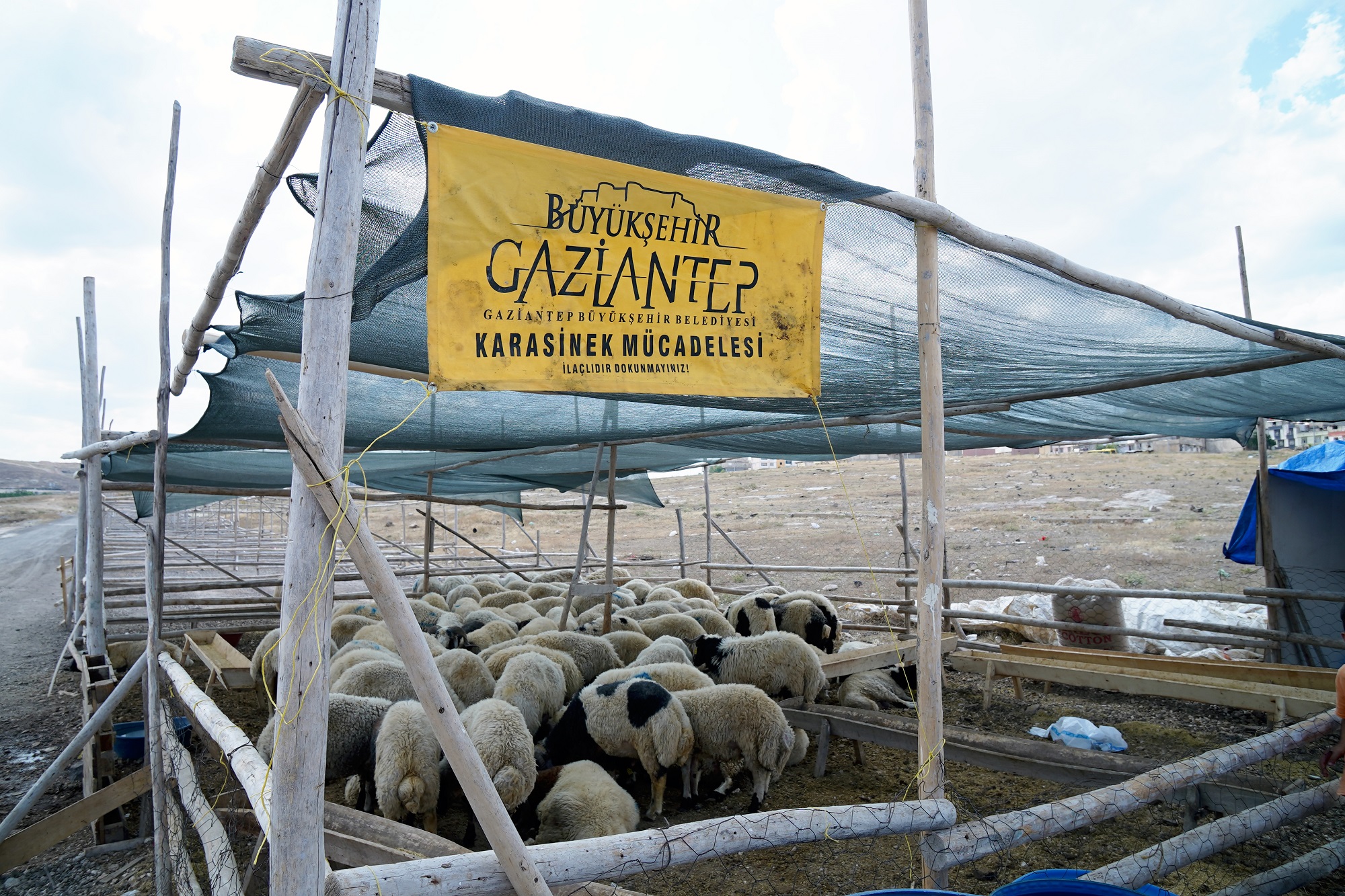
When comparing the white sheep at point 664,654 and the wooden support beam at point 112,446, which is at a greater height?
the wooden support beam at point 112,446

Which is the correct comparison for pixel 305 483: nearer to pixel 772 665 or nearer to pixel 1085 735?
pixel 772 665

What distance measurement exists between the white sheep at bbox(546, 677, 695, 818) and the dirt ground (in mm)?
503

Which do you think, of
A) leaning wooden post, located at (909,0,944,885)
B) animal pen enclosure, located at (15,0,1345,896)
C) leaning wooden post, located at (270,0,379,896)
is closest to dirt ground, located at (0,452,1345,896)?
animal pen enclosure, located at (15,0,1345,896)

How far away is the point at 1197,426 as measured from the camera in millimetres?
7258

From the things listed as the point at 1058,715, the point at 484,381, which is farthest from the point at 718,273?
the point at 1058,715

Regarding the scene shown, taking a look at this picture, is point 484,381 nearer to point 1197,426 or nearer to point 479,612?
point 479,612

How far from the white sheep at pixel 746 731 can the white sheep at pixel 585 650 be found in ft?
5.02

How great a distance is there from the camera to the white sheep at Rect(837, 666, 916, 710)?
6.64 metres

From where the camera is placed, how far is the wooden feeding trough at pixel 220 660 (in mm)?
7297

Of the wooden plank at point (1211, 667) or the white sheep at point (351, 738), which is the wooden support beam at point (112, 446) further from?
the wooden plank at point (1211, 667)

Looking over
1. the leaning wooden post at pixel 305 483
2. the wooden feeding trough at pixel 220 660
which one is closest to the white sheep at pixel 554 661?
the wooden feeding trough at pixel 220 660

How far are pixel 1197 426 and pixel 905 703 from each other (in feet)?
13.0

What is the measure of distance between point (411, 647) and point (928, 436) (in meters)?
1.81

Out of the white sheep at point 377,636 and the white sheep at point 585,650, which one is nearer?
the white sheep at point 585,650
